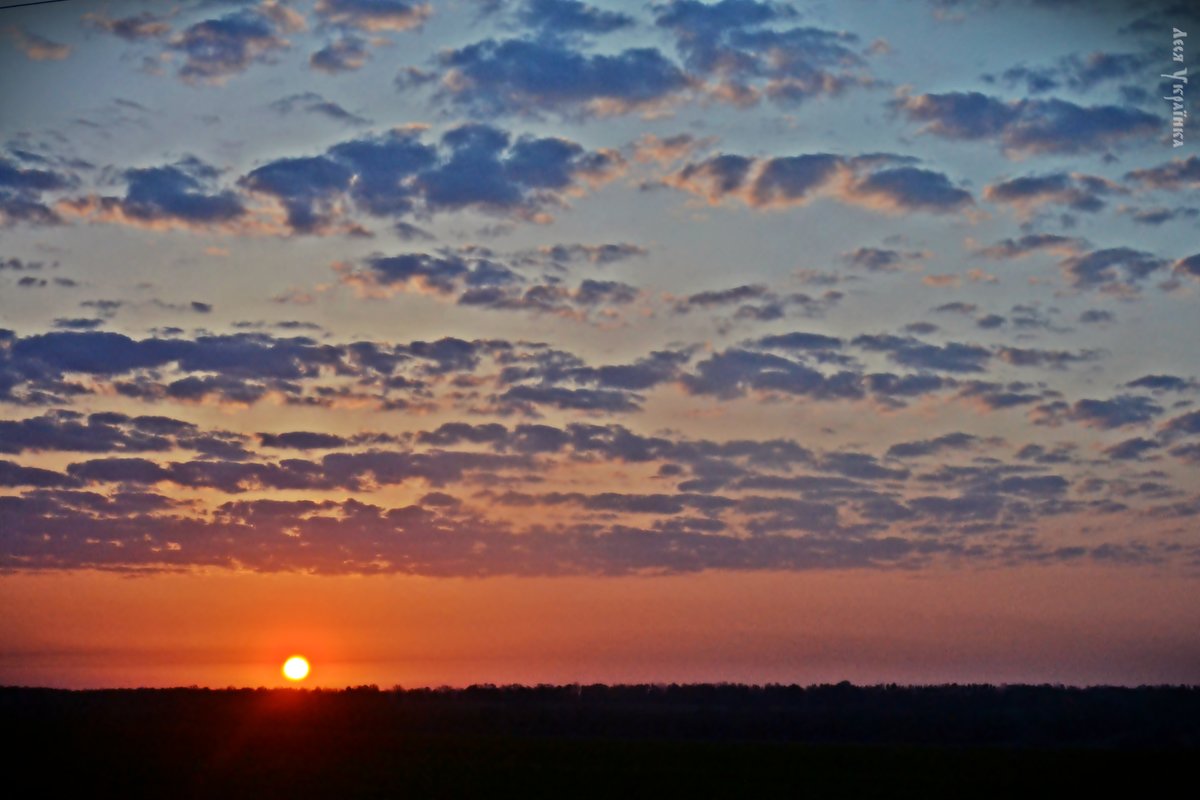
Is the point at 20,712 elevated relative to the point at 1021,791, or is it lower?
elevated

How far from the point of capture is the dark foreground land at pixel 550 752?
157 feet

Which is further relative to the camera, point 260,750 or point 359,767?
point 260,750

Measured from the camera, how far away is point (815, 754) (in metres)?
64.8

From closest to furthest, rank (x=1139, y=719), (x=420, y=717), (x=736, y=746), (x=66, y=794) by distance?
1. (x=66, y=794)
2. (x=736, y=746)
3. (x=420, y=717)
4. (x=1139, y=719)

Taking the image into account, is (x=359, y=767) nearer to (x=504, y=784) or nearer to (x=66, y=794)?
(x=504, y=784)

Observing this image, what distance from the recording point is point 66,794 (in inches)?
1686

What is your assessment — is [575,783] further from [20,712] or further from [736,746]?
[20,712]

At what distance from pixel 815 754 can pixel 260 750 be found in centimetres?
2541

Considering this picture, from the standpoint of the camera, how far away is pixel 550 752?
63781 mm

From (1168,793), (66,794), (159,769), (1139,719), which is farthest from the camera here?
(1139,719)

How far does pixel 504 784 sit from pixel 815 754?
71.3ft

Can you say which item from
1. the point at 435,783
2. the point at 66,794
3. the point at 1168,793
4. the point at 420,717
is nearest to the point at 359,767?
the point at 435,783

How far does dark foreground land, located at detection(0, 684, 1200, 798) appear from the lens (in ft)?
157

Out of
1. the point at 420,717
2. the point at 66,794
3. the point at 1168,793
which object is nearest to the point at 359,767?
the point at 66,794
